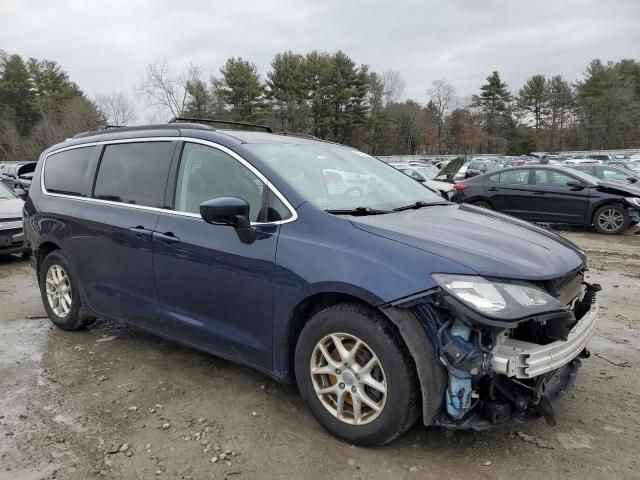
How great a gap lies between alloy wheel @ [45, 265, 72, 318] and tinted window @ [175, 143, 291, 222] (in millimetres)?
1866

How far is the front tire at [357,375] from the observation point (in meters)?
2.53

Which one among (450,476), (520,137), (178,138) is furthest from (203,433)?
(520,137)

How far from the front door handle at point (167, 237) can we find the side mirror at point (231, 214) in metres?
0.54

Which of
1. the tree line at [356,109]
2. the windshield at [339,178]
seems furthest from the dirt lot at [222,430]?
the tree line at [356,109]

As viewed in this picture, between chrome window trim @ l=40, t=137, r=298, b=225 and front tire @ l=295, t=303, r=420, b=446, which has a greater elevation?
chrome window trim @ l=40, t=137, r=298, b=225

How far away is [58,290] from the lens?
15.7ft

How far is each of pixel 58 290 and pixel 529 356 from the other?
4.27 meters

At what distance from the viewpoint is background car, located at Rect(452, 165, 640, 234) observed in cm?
1056

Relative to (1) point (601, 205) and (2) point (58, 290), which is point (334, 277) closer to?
(2) point (58, 290)

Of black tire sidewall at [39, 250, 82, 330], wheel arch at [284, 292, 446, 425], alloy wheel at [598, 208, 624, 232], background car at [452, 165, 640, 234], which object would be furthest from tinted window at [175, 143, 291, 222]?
alloy wheel at [598, 208, 624, 232]

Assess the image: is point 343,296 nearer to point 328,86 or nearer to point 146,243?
point 146,243

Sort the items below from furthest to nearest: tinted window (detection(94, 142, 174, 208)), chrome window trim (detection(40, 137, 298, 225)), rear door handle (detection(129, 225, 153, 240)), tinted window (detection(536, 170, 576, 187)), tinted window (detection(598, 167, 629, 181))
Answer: tinted window (detection(598, 167, 629, 181))
tinted window (detection(536, 170, 576, 187))
tinted window (detection(94, 142, 174, 208))
rear door handle (detection(129, 225, 153, 240))
chrome window trim (detection(40, 137, 298, 225))

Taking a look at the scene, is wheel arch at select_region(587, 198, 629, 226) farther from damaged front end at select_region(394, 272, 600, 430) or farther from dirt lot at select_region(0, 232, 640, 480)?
damaged front end at select_region(394, 272, 600, 430)

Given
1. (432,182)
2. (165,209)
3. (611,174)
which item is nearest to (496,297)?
(165,209)
